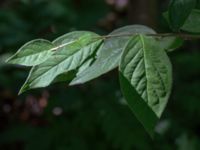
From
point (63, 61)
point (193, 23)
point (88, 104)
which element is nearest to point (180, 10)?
point (193, 23)

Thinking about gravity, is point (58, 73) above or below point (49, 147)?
above

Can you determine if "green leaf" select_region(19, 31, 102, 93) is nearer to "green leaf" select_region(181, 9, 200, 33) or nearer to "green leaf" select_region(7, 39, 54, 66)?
"green leaf" select_region(7, 39, 54, 66)

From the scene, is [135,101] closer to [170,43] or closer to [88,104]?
[170,43]

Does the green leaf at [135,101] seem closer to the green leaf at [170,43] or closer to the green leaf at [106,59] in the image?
the green leaf at [106,59]

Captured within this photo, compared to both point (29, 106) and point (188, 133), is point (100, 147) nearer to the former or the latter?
point (188, 133)

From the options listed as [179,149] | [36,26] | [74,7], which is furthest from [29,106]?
[179,149]

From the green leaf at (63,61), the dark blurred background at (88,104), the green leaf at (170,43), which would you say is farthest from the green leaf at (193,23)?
the dark blurred background at (88,104)

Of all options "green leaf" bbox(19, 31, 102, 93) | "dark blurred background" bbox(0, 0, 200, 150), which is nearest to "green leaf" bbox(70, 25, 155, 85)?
"green leaf" bbox(19, 31, 102, 93)
